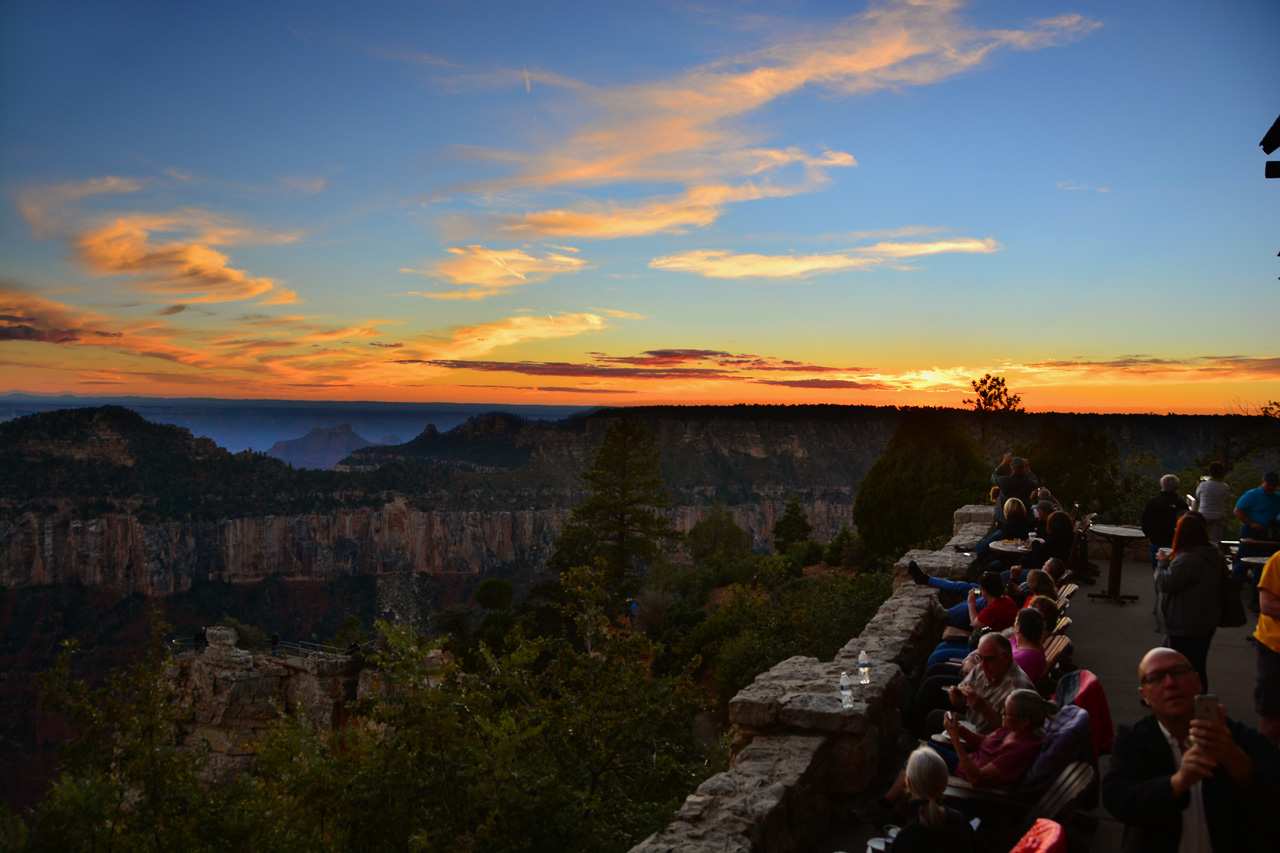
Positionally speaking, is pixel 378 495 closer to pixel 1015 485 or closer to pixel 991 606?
pixel 1015 485

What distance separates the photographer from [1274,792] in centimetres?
245

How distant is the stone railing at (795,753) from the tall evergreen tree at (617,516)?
26626 mm

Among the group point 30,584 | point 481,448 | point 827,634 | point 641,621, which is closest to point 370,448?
point 481,448

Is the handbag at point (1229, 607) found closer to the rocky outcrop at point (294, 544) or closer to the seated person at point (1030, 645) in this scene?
the seated person at point (1030, 645)

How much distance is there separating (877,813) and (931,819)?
1.51 m

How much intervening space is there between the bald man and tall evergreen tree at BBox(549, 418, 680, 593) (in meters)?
30.0

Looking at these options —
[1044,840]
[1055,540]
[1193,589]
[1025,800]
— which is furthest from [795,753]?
[1055,540]

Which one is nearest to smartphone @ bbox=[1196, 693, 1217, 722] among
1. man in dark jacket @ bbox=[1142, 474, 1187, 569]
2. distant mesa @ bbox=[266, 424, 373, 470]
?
man in dark jacket @ bbox=[1142, 474, 1187, 569]

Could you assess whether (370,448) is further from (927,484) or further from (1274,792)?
(1274,792)

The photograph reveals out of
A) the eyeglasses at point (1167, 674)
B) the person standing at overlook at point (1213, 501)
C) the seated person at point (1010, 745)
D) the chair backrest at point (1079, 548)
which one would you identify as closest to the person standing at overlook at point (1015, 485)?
the chair backrest at point (1079, 548)

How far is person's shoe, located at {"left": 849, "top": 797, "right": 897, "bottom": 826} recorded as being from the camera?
4617 mm

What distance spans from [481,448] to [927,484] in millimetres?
93771

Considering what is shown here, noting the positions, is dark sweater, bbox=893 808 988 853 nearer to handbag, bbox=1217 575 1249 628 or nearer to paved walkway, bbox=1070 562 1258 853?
paved walkway, bbox=1070 562 1258 853

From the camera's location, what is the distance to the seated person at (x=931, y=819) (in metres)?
3.28
